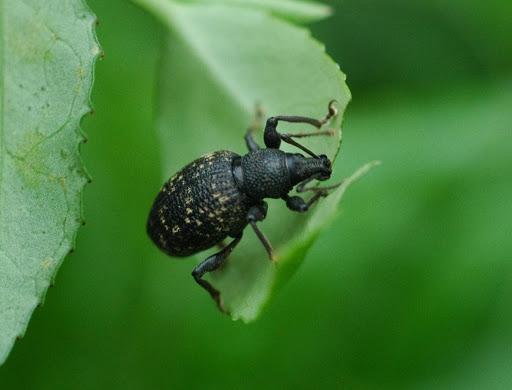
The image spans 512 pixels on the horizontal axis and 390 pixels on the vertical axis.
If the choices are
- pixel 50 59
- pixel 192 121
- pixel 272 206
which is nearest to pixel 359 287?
pixel 272 206

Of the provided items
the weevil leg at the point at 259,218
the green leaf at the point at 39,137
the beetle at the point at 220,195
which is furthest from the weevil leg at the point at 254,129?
the green leaf at the point at 39,137

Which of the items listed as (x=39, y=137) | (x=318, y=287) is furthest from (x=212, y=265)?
(x=39, y=137)

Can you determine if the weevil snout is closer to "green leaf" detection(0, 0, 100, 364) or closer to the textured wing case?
the textured wing case

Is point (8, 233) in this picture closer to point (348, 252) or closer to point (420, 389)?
point (348, 252)

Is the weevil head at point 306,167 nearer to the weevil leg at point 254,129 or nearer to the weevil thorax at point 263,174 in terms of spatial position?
the weevil thorax at point 263,174

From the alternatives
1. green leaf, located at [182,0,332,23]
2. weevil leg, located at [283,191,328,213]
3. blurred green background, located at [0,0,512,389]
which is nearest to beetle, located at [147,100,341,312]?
weevil leg, located at [283,191,328,213]

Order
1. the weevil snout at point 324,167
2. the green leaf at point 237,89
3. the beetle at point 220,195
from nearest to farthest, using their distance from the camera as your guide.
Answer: the green leaf at point 237,89 < the weevil snout at point 324,167 < the beetle at point 220,195

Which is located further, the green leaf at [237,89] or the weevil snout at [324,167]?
the weevil snout at [324,167]
